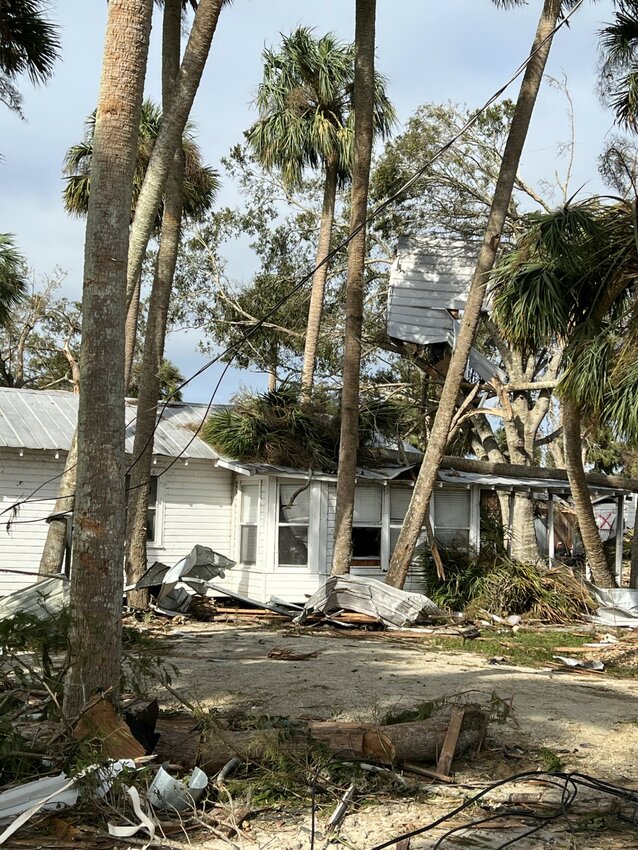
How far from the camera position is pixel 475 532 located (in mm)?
17766

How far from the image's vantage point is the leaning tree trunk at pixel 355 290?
49.1 ft

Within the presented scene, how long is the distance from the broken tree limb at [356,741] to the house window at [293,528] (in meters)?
10.5

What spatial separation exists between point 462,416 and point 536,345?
105 inches

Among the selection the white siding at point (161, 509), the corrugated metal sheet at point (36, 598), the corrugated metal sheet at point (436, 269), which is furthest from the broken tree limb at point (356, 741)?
the corrugated metal sheet at point (436, 269)

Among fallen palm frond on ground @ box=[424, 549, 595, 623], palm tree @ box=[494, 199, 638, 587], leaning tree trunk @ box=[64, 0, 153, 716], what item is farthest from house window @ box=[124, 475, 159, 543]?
leaning tree trunk @ box=[64, 0, 153, 716]

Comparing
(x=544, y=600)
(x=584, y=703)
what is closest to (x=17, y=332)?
(x=544, y=600)

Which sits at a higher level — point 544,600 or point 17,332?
point 17,332

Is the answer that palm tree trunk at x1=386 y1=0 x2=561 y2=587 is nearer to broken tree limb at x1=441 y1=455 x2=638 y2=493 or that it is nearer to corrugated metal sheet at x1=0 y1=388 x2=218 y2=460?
broken tree limb at x1=441 y1=455 x2=638 y2=493

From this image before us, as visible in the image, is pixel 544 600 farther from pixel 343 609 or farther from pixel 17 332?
pixel 17 332

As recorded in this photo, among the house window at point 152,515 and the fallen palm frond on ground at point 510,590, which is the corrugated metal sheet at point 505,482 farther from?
the house window at point 152,515

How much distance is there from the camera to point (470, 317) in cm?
1473

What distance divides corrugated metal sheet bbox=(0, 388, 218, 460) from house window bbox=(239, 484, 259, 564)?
0.95 m

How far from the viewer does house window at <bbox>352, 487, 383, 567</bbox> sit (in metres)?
17.3

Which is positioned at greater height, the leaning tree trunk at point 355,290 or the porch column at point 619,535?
the leaning tree trunk at point 355,290
